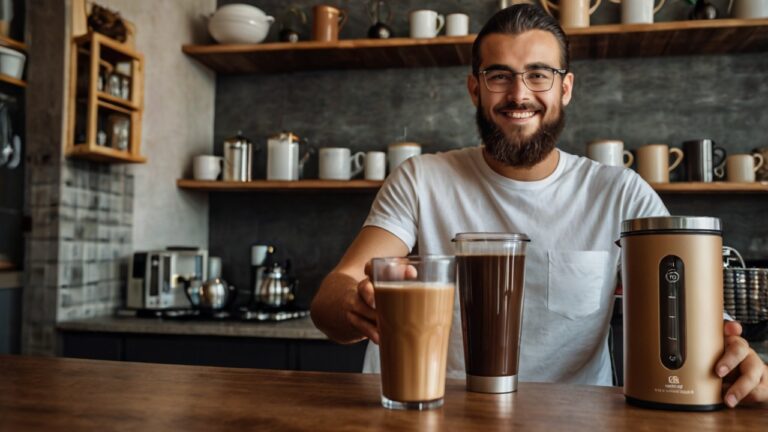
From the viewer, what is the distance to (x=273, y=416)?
0.74m

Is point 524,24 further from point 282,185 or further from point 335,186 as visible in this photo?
point 282,185

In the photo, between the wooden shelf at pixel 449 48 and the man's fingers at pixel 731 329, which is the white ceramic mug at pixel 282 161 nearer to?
the wooden shelf at pixel 449 48

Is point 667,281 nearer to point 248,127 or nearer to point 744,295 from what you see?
point 744,295

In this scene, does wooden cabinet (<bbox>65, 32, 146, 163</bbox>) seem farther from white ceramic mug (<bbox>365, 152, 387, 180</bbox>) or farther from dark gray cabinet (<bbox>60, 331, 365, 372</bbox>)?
white ceramic mug (<bbox>365, 152, 387, 180</bbox>)

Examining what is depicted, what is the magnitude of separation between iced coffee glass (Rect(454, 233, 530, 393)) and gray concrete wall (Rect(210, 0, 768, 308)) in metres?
2.29

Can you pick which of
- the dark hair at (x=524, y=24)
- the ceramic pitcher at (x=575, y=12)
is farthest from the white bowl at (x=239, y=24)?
the dark hair at (x=524, y=24)

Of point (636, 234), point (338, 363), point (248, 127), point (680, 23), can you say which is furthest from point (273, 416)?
point (248, 127)

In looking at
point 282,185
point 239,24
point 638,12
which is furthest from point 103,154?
point 638,12

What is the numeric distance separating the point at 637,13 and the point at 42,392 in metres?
2.54

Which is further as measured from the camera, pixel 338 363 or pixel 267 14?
pixel 267 14

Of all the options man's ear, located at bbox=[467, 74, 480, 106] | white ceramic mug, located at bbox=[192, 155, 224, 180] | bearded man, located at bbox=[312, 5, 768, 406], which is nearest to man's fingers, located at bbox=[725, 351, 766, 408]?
bearded man, located at bbox=[312, 5, 768, 406]

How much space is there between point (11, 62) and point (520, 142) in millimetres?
→ 1897

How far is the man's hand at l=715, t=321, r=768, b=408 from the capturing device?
769 mm

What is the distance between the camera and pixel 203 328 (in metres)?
2.42
